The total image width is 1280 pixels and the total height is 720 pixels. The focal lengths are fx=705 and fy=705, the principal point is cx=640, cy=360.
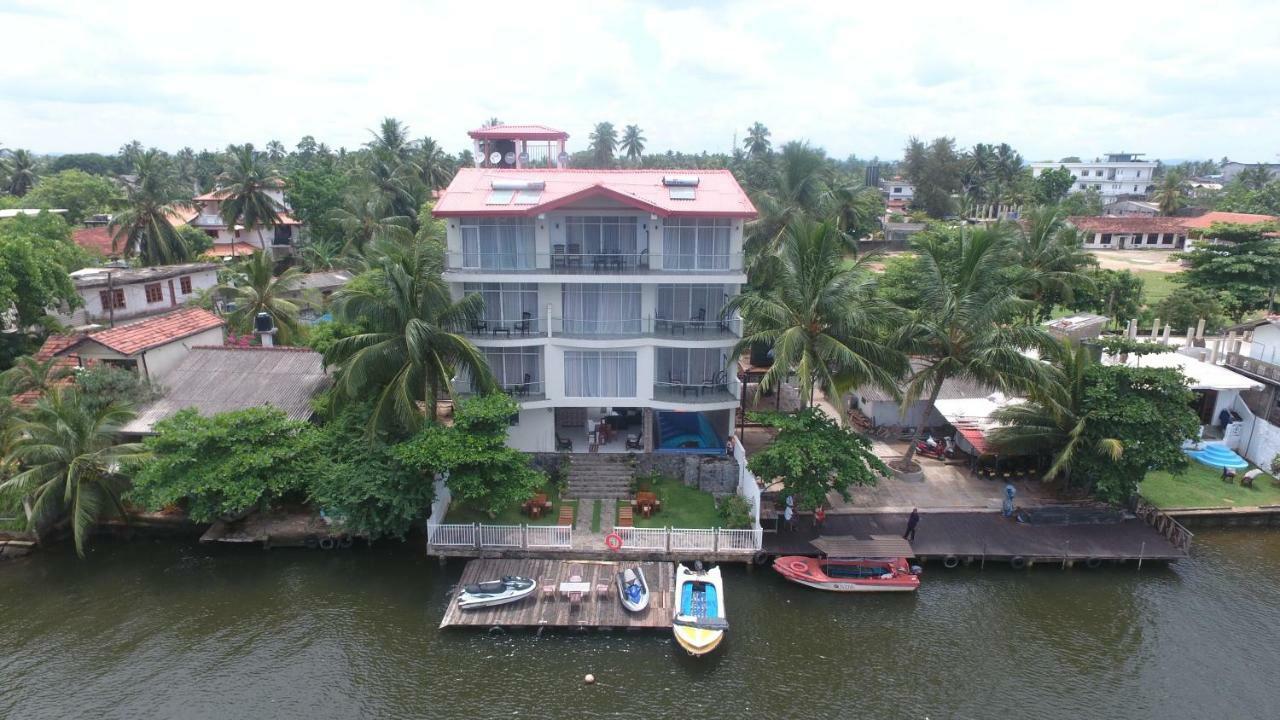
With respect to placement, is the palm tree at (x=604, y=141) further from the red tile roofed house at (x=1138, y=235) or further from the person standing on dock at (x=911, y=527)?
the person standing on dock at (x=911, y=527)

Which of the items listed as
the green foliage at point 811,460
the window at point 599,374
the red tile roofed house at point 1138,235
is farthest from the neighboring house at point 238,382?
the red tile roofed house at point 1138,235

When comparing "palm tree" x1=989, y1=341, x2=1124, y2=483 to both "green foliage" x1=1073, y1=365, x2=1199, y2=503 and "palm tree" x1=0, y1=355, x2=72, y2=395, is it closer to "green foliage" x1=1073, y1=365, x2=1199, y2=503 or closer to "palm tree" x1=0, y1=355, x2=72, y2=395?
"green foliage" x1=1073, y1=365, x2=1199, y2=503

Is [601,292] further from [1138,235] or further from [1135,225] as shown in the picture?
[1138,235]

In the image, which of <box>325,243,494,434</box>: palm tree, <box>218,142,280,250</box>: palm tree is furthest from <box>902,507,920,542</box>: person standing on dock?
<box>218,142,280,250</box>: palm tree

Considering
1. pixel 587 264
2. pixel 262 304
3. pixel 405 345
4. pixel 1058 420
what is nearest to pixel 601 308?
pixel 587 264

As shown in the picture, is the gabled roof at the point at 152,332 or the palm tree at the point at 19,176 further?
the palm tree at the point at 19,176

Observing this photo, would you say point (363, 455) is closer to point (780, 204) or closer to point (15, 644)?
point (15, 644)
